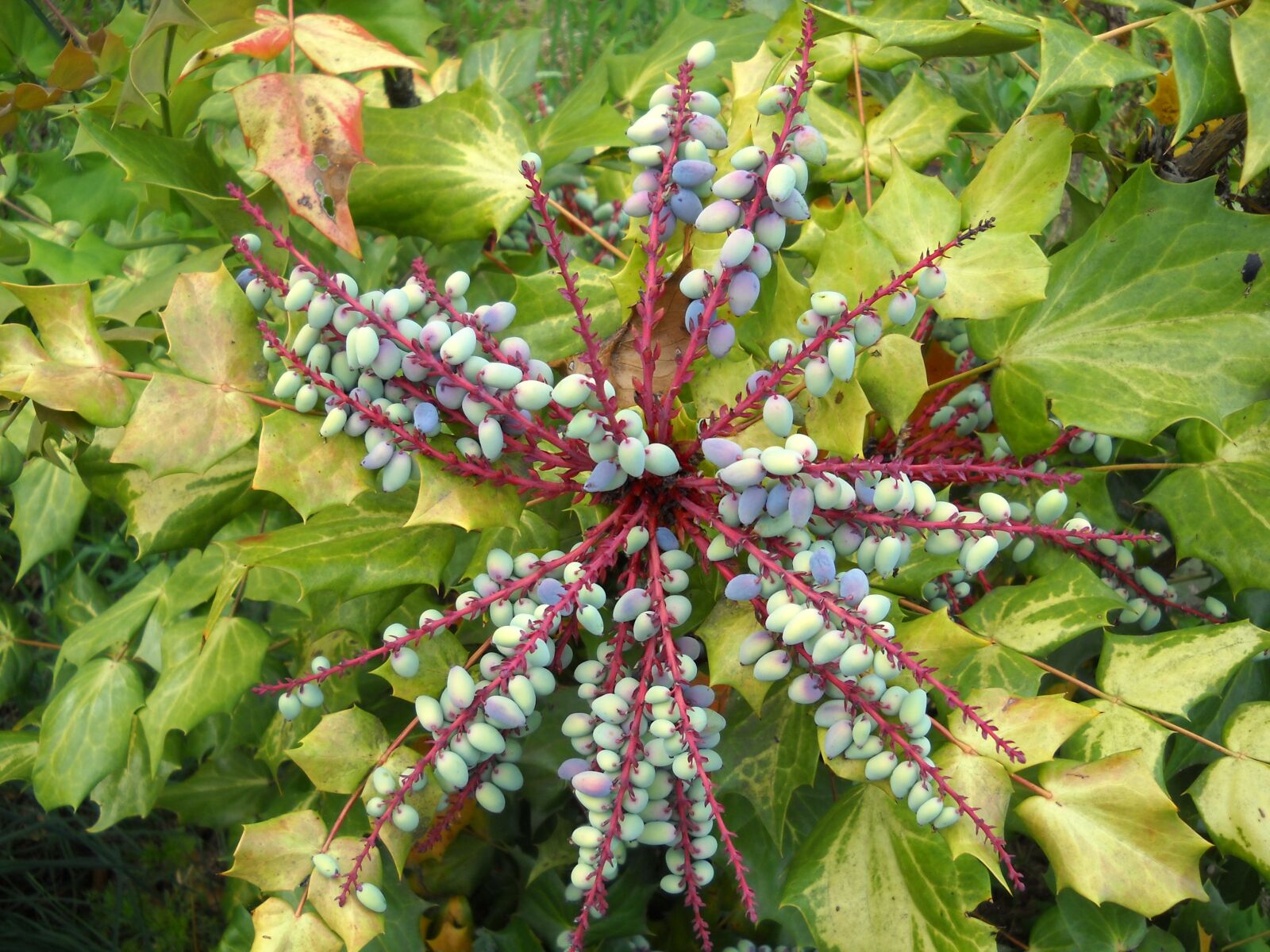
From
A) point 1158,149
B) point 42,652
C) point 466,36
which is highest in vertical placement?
point 1158,149

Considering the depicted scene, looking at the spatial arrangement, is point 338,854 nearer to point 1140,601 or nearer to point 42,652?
point 1140,601

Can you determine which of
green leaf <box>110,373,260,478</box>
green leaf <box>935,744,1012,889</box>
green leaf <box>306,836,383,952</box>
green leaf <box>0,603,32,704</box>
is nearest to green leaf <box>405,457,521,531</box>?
green leaf <box>110,373,260,478</box>

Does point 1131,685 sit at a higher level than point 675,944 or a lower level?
higher

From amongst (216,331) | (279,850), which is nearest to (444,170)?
(216,331)

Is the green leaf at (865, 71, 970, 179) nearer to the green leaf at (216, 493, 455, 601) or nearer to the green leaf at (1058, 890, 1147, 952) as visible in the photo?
the green leaf at (216, 493, 455, 601)

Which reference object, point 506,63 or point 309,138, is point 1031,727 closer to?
point 309,138

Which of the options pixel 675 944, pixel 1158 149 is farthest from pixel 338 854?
pixel 1158 149
